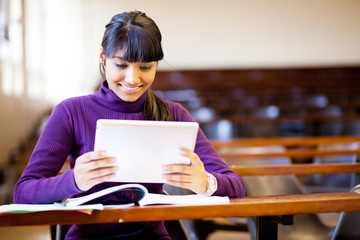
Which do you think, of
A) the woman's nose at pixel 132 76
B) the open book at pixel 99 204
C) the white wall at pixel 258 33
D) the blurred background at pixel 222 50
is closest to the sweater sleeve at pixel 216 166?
the open book at pixel 99 204

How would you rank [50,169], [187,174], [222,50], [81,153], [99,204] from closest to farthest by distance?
[99,204] < [187,174] < [50,169] < [81,153] < [222,50]

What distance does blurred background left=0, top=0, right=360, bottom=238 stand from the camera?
24.6 ft

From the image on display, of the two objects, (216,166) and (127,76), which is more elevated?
(127,76)

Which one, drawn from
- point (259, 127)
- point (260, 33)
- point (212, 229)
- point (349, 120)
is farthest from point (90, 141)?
point (260, 33)

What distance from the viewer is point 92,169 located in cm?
106

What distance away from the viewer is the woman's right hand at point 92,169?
105 cm

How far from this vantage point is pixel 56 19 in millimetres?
8578

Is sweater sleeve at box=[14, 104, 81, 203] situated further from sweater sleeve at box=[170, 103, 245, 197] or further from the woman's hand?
sweater sleeve at box=[170, 103, 245, 197]

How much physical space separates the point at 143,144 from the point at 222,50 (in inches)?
329

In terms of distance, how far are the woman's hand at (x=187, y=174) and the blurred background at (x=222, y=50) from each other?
5.75 m

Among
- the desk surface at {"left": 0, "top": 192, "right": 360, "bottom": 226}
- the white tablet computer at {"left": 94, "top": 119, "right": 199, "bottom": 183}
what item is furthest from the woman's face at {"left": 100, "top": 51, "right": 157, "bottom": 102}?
the desk surface at {"left": 0, "top": 192, "right": 360, "bottom": 226}

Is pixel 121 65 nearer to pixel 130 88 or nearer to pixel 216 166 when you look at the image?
pixel 130 88

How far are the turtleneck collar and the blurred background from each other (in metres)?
5.45

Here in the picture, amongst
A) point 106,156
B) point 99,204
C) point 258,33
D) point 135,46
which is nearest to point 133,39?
point 135,46
